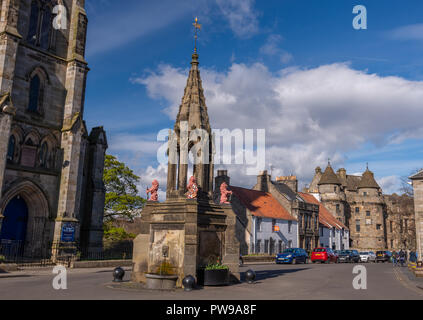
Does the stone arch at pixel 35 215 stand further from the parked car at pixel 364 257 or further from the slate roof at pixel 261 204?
the parked car at pixel 364 257

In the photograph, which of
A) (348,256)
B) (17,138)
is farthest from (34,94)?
(348,256)

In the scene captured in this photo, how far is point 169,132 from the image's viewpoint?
683 inches

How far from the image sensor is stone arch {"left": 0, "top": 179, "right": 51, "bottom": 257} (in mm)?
25237

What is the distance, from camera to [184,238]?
14500mm

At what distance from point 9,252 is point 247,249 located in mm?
26480

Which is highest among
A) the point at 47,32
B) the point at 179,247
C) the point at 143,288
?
the point at 47,32

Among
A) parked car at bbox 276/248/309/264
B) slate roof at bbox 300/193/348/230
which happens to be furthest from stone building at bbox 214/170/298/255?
slate roof at bbox 300/193/348/230

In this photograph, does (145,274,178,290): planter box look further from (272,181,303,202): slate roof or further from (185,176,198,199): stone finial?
(272,181,303,202): slate roof

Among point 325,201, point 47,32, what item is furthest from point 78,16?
point 325,201

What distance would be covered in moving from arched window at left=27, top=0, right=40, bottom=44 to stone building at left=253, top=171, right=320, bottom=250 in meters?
37.4

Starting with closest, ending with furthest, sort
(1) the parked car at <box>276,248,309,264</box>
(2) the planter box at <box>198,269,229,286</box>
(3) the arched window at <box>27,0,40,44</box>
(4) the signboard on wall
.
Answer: (2) the planter box at <box>198,269,229,286</box> → (4) the signboard on wall → (3) the arched window at <box>27,0,40,44</box> → (1) the parked car at <box>276,248,309,264</box>
